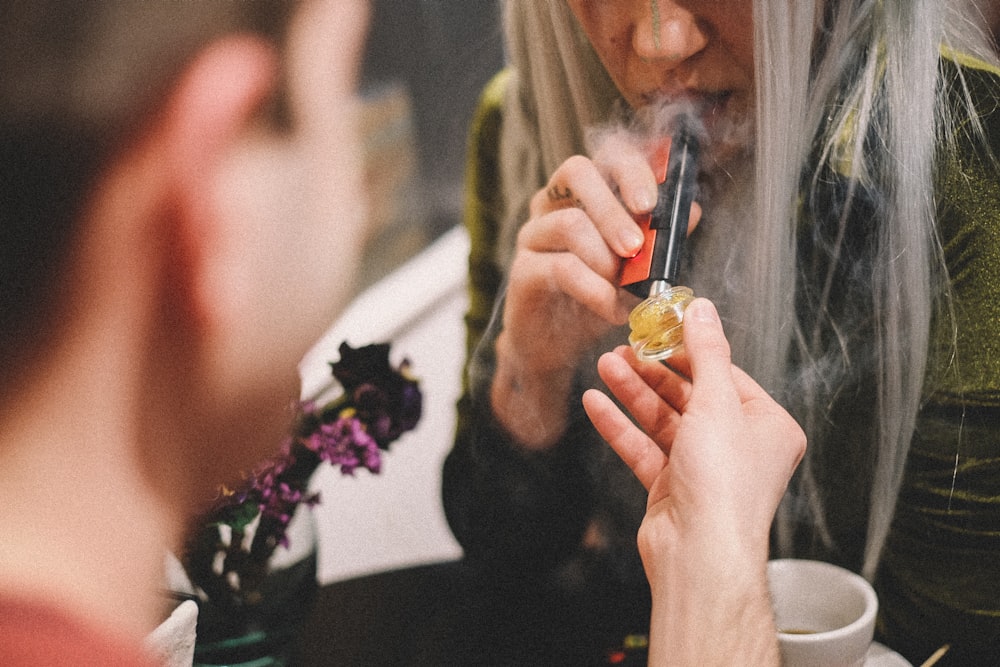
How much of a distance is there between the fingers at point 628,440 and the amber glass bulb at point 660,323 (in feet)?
0.20

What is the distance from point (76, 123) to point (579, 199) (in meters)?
0.38

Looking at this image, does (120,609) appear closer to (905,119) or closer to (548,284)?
(548,284)

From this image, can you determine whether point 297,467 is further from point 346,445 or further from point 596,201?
point 596,201

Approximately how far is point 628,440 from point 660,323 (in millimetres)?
105

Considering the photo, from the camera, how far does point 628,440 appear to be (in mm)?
648

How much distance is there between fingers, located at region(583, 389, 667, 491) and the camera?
639mm

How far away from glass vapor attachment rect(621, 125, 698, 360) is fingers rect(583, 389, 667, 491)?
0.06 metres

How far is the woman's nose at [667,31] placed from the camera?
624mm

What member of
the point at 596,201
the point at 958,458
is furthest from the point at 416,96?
the point at 958,458

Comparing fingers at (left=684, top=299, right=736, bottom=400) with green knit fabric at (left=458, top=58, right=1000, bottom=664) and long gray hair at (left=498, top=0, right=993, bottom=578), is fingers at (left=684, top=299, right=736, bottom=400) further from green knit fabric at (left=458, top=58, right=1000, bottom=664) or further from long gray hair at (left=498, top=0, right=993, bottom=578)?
green knit fabric at (left=458, top=58, right=1000, bottom=664)

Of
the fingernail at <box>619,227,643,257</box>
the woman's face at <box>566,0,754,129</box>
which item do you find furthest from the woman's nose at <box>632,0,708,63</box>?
the fingernail at <box>619,227,643,257</box>

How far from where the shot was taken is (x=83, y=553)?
455mm

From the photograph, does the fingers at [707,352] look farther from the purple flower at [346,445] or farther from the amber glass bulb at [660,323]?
the purple flower at [346,445]

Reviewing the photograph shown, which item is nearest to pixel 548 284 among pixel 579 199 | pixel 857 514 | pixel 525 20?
pixel 579 199
